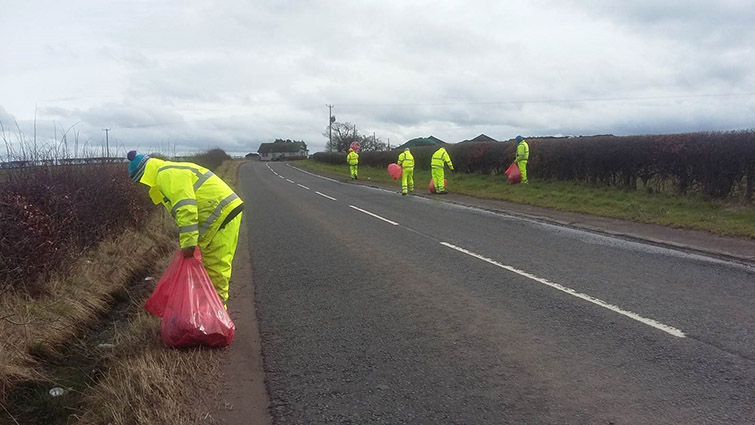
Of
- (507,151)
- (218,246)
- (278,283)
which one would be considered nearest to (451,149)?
(507,151)

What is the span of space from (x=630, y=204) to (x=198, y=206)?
11525 mm

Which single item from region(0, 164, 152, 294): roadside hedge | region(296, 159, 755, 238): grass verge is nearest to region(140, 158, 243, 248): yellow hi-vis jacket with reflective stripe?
region(0, 164, 152, 294): roadside hedge

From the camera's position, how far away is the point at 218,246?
16.8ft

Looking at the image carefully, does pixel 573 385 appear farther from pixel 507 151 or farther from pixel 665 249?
pixel 507 151

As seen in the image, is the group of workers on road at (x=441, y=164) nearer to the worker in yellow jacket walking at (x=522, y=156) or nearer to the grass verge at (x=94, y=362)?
Answer: the worker in yellow jacket walking at (x=522, y=156)

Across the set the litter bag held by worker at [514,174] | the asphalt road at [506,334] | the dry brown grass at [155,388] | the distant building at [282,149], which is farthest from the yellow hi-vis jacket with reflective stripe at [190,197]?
the distant building at [282,149]

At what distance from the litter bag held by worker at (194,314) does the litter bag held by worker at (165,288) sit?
0.08m

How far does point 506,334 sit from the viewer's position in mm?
4812

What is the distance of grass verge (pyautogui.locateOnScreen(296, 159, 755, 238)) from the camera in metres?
10.8

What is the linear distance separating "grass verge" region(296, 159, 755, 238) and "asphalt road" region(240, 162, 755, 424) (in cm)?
269

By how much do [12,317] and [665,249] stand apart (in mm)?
8757

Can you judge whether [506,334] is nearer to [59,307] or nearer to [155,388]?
[155,388]

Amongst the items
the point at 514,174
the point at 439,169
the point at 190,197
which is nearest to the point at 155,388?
the point at 190,197

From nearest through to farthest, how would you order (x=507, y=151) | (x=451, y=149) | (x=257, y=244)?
(x=257, y=244)
(x=507, y=151)
(x=451, y=149)
